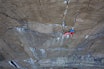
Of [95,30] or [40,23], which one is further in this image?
[95,30]

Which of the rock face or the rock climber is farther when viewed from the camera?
the rock climber

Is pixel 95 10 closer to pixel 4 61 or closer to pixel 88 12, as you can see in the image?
pixel 88 12


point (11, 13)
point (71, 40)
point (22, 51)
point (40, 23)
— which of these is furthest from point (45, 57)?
point (11, 13)

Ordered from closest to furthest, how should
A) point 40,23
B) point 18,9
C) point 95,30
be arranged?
point 18,9 < point 40,23 < point 95,30

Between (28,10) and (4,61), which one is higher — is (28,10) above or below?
above

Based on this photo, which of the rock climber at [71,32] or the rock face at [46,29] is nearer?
the rock face at [46,29]

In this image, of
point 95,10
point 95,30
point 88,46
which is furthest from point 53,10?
point 88,46

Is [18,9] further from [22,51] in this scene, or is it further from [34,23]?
[22,51]

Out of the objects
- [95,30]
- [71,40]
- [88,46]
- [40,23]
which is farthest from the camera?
[88,46]
